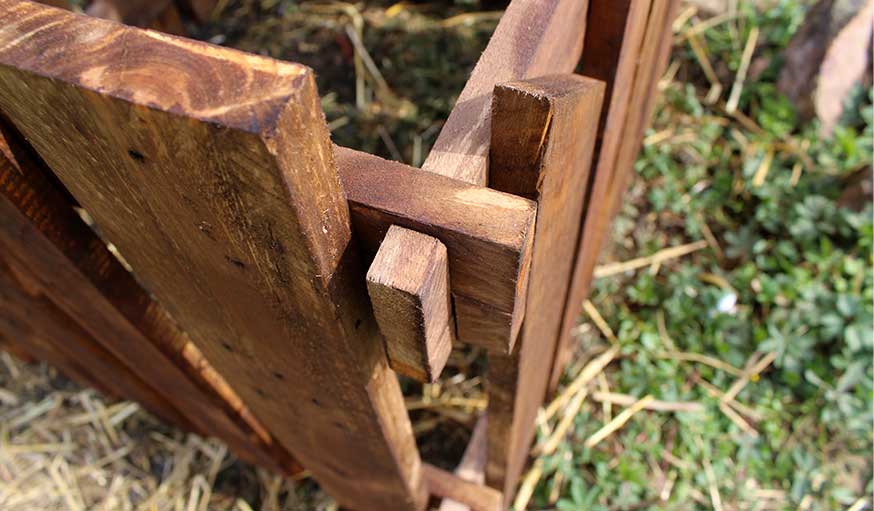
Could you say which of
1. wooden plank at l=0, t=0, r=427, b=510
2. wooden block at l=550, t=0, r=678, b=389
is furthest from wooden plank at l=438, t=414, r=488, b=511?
wooden plank at l=0, t=0, r=427, b=510

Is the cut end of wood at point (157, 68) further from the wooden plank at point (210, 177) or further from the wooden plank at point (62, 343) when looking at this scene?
the wooden plank at point (62, 343)

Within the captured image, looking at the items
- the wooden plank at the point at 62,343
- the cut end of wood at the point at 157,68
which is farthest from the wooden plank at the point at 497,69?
the wooden plank at the point at 62,343

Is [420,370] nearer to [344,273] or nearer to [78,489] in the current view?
[344,273]

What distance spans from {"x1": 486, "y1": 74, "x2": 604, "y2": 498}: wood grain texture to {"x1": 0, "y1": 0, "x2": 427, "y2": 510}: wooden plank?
207 millimetres

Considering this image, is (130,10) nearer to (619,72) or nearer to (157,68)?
(619,72)

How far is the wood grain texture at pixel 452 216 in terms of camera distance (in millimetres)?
648

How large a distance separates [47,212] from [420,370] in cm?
55

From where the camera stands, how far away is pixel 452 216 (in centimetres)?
66

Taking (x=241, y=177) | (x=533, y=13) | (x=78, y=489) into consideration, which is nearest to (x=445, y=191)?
(x=241, y=177)

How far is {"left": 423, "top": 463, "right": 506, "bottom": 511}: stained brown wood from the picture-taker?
164cm

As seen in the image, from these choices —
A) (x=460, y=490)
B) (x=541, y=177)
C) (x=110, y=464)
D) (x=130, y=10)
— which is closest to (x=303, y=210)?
(x=541, y=177)

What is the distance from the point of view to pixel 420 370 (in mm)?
822

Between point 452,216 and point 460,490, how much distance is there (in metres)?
1.17

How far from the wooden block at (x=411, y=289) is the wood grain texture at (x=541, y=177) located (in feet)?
0.50
